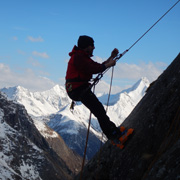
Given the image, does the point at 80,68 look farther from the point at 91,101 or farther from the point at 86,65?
the point at 91,101

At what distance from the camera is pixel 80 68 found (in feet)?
30.0

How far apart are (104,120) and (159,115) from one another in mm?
2242

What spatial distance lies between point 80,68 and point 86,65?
0.27 meters

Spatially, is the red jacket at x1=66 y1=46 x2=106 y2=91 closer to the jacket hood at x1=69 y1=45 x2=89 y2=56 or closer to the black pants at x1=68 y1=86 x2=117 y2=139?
the jacket hood at x1=69 y1=45 x2=89 y2=56

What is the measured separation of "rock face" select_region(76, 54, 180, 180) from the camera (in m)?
7.43

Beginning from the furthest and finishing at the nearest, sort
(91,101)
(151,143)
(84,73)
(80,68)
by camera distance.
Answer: (91,101)
(84,73)
(80,68)
(151,143)

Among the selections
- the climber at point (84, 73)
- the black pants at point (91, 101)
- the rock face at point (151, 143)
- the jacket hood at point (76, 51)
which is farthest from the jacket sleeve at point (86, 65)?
the rock face at point (151, 143)

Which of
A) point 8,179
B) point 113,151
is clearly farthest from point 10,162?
point 113,151

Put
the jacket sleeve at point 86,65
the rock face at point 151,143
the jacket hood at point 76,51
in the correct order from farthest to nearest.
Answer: the jacket hood at point 76,51 < the jacket sleeve at point 86,65 < the rock face at point 151,143

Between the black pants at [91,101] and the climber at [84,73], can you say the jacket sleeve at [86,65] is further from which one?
the black pants at [91,101]

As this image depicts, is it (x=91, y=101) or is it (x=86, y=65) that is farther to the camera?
(x=91, y=101)

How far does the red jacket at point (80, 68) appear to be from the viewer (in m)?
9.05

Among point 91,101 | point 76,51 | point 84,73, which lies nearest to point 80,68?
point 84,73

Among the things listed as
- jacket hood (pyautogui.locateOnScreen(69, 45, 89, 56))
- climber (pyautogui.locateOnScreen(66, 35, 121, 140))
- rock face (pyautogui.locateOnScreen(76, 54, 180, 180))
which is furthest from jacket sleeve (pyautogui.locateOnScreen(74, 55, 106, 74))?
rock face (pyautogui.locateOnScreen(76, 54, 180, 180))
